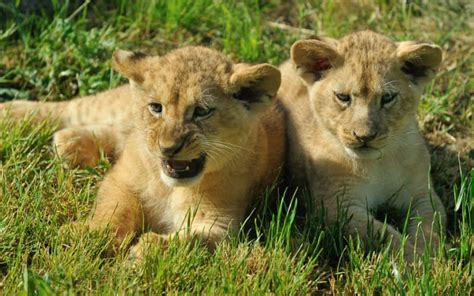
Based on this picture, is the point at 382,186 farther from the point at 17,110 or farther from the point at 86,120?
the point at 17,110

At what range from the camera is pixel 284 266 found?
3865mm

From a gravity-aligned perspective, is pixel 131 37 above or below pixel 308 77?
below

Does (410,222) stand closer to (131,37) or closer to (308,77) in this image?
(308,77)

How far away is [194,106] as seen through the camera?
4012 millimetres

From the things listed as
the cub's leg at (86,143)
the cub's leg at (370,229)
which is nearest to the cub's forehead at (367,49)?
the cub's leg at (370,229)

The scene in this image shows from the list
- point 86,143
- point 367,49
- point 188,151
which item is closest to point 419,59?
point 367,49

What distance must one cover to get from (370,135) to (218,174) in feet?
2.43

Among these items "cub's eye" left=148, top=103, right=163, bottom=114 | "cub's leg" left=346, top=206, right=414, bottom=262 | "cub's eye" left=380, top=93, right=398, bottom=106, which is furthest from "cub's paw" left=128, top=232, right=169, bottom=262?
"cub's eye" left=380, top=93, right=398, bottom=106

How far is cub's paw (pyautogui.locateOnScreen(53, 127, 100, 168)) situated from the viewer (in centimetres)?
482

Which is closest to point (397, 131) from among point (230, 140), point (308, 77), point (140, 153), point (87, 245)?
point (308, 77)

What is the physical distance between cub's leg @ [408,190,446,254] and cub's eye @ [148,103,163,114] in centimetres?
130

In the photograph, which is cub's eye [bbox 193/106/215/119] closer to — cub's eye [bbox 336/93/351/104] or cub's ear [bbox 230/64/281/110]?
cub's ear [bbox 230/64/281/110]

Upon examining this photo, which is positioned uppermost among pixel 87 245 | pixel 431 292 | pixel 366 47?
pixel 366 47

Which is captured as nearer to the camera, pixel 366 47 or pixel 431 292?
pixel 431 292
